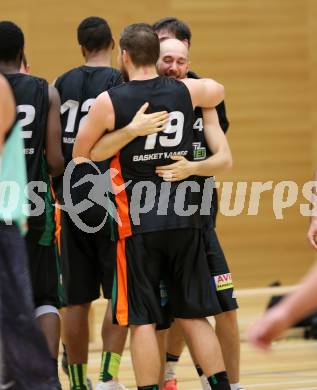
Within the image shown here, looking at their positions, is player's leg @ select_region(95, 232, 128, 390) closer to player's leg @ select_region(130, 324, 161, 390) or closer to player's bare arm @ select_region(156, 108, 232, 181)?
player's leg @ select_region(130, 324, 161, 390)

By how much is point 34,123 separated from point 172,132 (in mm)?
807

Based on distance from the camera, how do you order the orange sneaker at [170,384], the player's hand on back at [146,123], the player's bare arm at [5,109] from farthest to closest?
the orange sneaker at [170,384], the player's hand on back at [146,123], the player's bare arm at [5,109]

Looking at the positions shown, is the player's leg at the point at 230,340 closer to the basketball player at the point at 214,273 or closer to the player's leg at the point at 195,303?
the basketball player at the point at 214,273

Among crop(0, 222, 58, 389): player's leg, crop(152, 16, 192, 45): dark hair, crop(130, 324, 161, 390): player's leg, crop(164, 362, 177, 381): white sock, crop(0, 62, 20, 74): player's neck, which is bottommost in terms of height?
crop(164, 362, 177, 381): white sock

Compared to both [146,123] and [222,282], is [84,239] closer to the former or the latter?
[222,282]

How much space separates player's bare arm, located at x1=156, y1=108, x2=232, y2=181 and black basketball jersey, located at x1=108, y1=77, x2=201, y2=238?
0.15ft

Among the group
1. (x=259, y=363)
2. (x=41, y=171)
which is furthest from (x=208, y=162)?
(x=259, y=363)

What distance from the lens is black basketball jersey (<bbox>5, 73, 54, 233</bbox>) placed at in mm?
5531

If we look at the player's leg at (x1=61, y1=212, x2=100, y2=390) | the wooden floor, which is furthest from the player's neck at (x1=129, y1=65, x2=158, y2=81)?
the wooden floor

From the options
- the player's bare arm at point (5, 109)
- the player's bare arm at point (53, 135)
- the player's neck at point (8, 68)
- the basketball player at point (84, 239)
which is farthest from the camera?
the basketball player at point (84, 239)

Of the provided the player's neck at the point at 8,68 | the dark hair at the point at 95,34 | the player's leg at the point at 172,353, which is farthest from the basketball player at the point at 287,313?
the player's leg at the point at 172,353

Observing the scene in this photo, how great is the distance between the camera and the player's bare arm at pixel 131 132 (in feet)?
16.9

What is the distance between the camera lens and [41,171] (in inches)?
222

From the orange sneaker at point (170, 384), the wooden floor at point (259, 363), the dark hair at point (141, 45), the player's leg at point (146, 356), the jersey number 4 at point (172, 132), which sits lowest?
the wooden floor at point (259, 363)
